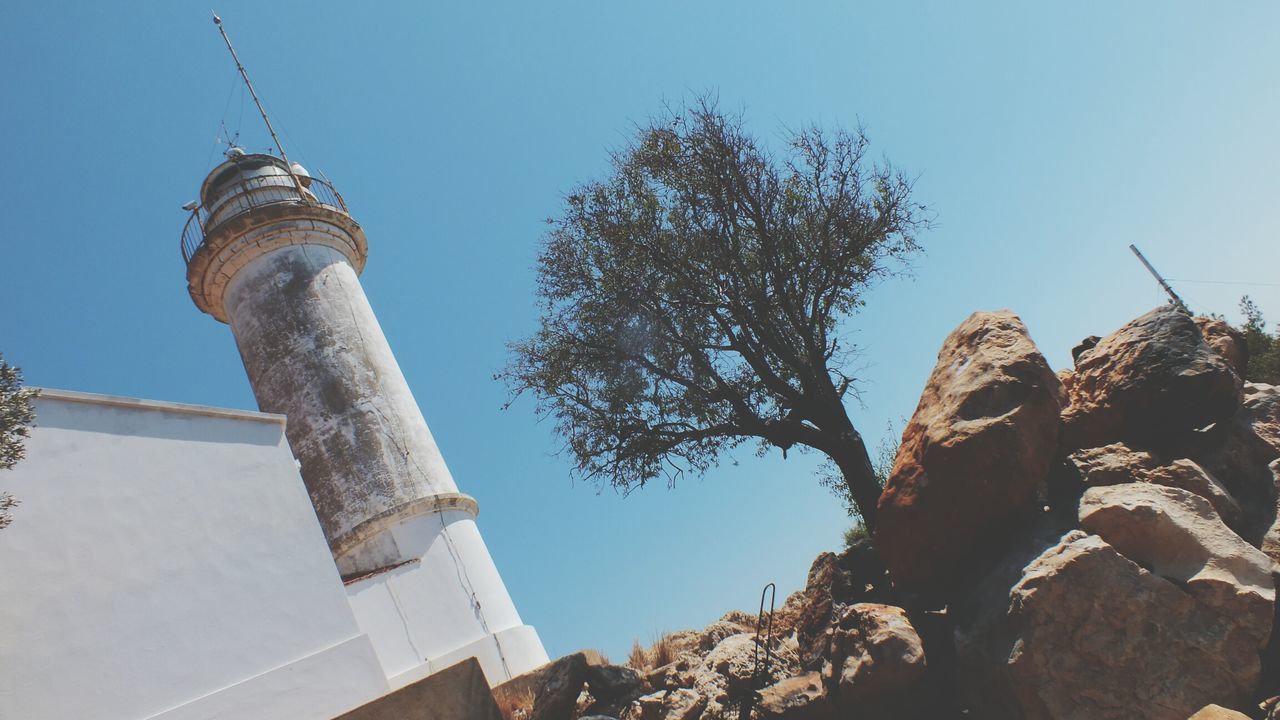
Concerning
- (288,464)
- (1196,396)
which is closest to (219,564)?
(288,464)

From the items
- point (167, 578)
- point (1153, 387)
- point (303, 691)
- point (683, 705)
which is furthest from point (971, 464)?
point (167, 578)

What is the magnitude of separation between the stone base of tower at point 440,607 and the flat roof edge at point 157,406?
3.64 meters

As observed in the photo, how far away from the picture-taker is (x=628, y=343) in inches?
533

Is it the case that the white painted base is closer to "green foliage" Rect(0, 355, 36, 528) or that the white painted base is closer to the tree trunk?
"green foliage" Rect(0, 355, 36, 528)

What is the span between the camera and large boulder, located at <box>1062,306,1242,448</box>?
793 centimetres

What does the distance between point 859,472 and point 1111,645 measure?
519 centimetres

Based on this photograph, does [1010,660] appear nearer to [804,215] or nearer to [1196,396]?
[1196,396]

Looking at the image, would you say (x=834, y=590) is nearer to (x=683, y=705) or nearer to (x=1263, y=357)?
(x=683, y=705)

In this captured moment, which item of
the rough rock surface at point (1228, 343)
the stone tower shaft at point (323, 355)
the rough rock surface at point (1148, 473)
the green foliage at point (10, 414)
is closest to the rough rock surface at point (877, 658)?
the rough rock surface at point (1148, 473)

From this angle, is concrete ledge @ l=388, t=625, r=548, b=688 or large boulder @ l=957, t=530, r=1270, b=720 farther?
concrete ledge @ l=388, t=625, r=548, b=688

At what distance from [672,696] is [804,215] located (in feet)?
26.1

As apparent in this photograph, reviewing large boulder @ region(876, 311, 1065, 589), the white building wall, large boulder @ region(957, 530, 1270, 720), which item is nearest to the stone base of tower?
the white building wall

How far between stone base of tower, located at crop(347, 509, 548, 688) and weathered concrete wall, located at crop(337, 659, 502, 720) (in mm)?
5532

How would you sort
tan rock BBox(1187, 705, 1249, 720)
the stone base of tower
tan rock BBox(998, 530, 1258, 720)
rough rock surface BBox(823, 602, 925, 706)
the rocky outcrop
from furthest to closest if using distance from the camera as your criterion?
the stone base of tower
rough rock surface BBox(823, 602, 925, 706)
the rocky outcrop
tan rock BBox(998, 530, 1258, 720)
tan rock BBox(1187, 705, 1249, 720)
